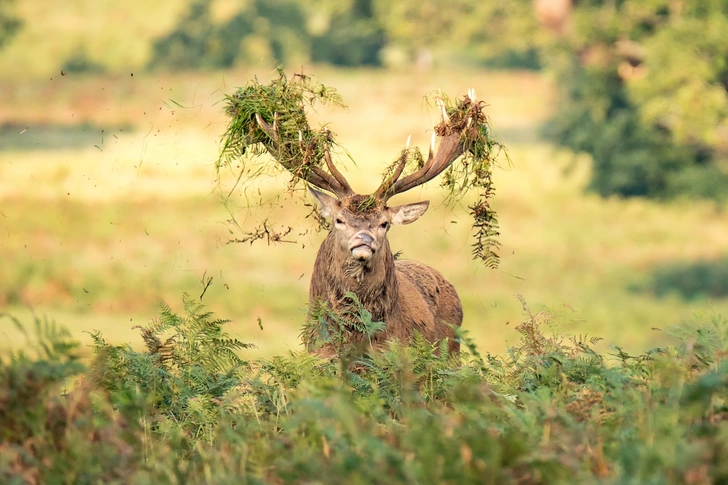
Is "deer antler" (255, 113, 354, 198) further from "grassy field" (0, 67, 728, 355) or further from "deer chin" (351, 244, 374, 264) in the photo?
"grassy field" (0, 67, 728, 355)

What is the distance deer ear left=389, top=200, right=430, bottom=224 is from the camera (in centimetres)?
985

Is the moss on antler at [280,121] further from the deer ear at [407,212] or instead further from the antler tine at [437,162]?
the deer ear at [407,212]

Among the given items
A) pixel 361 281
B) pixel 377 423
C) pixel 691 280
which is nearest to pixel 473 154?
pixel 361 281

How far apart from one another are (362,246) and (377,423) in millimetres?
3025

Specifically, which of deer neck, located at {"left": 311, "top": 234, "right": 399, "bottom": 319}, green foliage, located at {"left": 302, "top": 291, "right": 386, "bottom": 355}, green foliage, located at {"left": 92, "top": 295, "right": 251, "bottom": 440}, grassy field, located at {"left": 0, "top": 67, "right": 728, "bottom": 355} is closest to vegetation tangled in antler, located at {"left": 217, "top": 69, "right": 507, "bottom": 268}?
deer neck, located at {"left": 311, "top": 234, "right": 399, "bottom": 319}

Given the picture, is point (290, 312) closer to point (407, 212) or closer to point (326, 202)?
point (407, 212)

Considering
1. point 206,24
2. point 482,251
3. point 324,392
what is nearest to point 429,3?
point 206,24

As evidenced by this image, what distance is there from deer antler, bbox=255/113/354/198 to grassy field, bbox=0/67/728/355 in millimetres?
6894

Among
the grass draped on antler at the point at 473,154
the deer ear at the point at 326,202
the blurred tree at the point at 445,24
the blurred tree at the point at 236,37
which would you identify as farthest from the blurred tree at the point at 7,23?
the grass draped on antler at the point at 473,154

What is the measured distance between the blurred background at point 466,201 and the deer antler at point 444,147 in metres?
7.27

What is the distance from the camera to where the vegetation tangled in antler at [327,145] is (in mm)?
9125

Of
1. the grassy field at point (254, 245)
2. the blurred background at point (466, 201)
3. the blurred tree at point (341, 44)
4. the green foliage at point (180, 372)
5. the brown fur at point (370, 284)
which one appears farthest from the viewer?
the blurred tree at point (341, 44)

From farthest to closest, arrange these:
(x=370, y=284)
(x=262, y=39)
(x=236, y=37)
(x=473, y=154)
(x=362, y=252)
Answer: (x=262, y=39) → (x=236, y=37) → (x=473, y=154) → (x=370, y=284) → (x=362, y=252)

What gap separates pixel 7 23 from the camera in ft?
147
